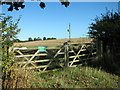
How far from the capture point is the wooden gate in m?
5.78

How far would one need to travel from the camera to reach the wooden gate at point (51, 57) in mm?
5777

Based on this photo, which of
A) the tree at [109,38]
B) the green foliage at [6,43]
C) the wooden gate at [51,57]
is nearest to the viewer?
the green foliage at [6,43]

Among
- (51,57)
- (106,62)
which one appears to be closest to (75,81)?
(51,57)

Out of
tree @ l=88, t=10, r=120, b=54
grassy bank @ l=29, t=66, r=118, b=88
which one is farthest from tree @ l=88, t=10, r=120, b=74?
grassy bank @ l=29, t=66, r=118, b=88

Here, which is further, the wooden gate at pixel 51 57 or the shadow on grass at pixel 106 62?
the shadow on grass at pixel 106 62

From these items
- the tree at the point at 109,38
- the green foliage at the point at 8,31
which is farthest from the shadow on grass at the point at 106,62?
the green foliage at the point at 8,31

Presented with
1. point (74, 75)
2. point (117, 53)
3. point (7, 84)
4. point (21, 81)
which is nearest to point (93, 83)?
point (74, 75)

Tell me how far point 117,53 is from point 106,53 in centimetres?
66

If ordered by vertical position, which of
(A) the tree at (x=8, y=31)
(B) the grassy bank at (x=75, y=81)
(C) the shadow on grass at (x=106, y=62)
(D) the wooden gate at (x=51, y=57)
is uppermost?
(A) the tree at (x=8, y=31)

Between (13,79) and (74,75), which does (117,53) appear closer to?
(74,75)

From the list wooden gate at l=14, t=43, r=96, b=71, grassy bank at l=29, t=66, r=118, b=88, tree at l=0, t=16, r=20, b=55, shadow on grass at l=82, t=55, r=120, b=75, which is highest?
tree at l=0, t=16, r=20, b=55

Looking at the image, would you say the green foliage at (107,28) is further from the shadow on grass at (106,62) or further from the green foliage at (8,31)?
the green foliage at (8,31)

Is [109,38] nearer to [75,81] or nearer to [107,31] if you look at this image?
[107,31]

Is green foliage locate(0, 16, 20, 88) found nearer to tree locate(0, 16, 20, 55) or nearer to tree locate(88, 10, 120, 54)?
tree locate(0, 16, 20, 55)
